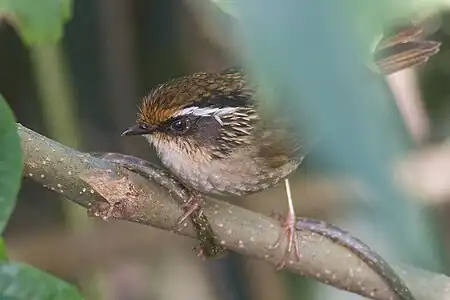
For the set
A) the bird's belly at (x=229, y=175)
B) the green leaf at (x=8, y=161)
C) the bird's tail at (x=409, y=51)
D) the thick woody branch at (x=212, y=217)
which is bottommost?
the green leaf at (x=8, y=161)

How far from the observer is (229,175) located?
5.19 ft

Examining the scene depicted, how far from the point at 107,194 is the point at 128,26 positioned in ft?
3.50

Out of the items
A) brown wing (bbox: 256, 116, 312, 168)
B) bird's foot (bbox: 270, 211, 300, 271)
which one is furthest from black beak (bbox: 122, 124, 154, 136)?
bird's foot (bbox: 270, 211, 300, 271)

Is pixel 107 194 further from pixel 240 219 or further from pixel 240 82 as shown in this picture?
pixel 240 82

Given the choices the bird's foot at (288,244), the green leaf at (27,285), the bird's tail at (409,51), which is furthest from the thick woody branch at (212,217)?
the bird's tail at (409,51)

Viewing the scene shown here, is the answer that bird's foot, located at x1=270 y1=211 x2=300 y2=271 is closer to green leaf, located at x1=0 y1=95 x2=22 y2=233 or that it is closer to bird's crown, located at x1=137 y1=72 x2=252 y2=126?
bird's crown, located at x1=137 y1=72 x2=252 y2=126

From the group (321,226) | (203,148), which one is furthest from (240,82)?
(321,226)

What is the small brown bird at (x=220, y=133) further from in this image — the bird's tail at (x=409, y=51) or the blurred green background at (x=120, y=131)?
the blurred green background at (x=120, y=131)

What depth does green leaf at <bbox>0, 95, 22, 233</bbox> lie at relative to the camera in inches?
25.2

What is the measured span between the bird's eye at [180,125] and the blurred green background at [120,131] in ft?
1.00

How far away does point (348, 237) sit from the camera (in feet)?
4.24

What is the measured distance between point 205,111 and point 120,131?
0.54 meters

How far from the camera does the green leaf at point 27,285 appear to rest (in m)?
0.68

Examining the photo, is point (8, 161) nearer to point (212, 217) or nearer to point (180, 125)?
point (212, 217)
